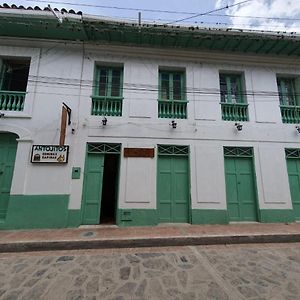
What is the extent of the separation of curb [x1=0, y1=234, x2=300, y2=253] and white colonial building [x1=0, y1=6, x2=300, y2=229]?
4.25ft

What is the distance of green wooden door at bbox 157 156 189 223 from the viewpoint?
6.66 m

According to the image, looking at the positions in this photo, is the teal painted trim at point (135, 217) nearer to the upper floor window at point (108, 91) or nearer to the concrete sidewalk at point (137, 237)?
the concrete sidewalk at point (137, 237)

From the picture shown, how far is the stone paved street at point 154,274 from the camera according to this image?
3.08m

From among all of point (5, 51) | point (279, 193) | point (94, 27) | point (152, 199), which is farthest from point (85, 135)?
point (279, 193)

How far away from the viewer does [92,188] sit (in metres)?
6.59

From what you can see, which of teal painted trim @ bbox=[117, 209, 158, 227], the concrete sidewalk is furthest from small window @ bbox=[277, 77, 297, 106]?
teal painted trim @ bbox=[117, 209, 158, 227]

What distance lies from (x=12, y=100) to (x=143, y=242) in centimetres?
650

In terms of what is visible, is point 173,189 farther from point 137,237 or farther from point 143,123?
point 143,123

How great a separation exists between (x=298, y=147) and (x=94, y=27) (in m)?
8.54

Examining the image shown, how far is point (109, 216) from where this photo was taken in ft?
24.9

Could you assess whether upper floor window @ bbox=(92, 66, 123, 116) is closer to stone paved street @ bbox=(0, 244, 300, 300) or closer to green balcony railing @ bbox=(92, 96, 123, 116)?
green balcony railing @ bbox=(92, 96, 123, 116)

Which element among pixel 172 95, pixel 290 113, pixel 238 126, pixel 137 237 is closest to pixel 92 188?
pixel 137 237

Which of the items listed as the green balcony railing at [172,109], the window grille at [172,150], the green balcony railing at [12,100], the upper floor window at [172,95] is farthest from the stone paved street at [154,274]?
the green balcony railing at [12,100]

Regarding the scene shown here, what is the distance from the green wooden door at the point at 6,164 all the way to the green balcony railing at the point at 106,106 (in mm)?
2920
